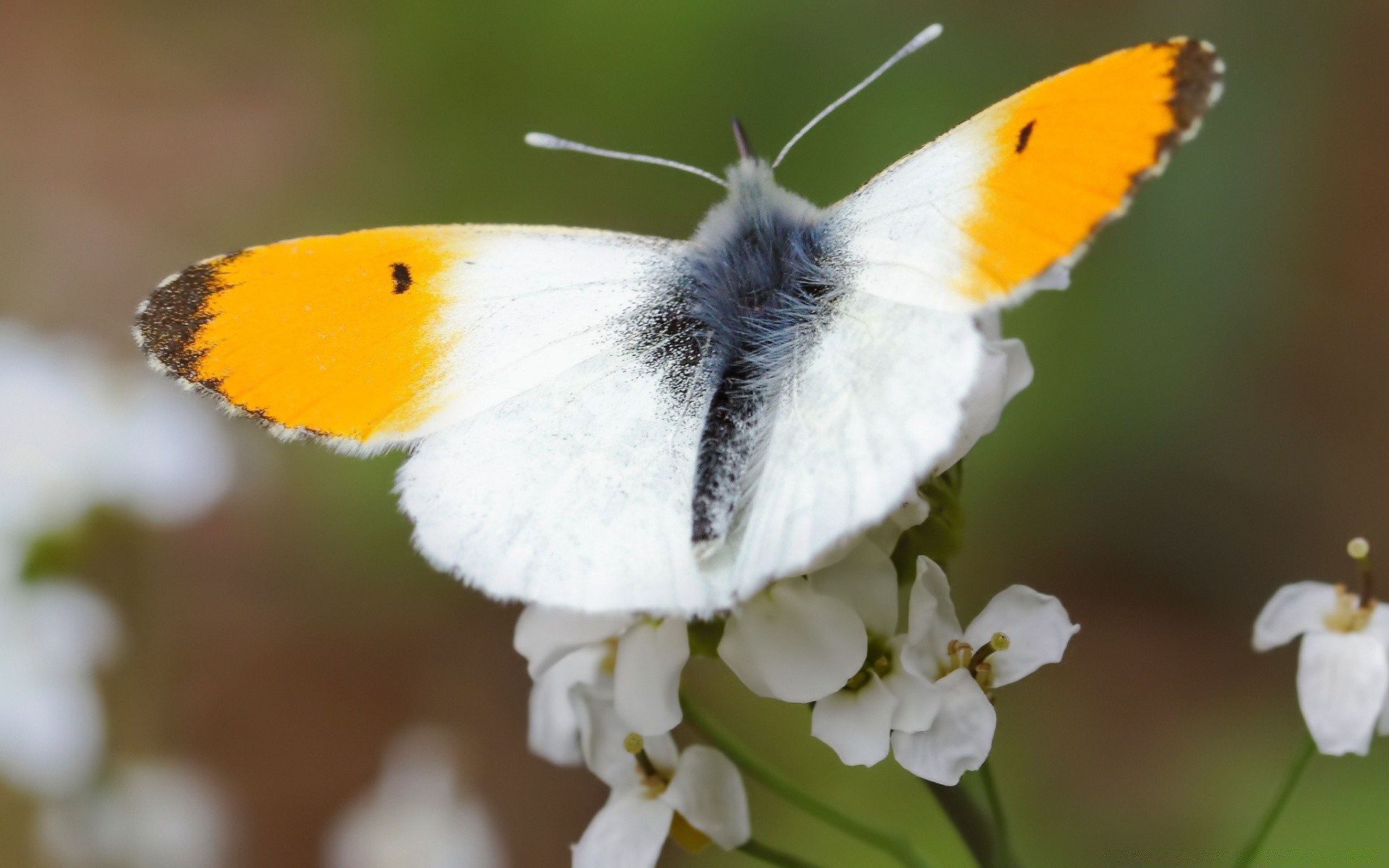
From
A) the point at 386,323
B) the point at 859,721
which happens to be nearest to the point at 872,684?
the point at 859,721

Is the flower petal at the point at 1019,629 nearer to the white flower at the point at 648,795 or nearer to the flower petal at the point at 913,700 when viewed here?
the flower petal at the point at 913,700

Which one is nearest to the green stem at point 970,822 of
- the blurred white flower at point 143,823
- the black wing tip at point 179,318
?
the black wing tip at point 179,318

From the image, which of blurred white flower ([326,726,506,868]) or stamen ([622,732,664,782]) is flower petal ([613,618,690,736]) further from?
blurred white flower ([326,726,506,868])

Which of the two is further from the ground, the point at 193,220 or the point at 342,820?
the point at 193,220

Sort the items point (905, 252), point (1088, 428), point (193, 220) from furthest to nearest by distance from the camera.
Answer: point (193, 220)
point (1088, 428)
point (905, 252)

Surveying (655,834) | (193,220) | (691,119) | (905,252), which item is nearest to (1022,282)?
(905,252)

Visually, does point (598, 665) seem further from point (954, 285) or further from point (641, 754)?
point (954, 285)

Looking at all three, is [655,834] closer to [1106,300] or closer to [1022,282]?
[1022,282]
